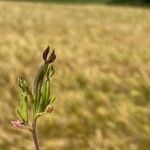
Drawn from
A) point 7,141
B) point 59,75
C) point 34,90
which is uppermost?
point 34,90

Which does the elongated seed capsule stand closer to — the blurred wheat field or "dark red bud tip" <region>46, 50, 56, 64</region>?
"dark red bud tip" <region>46, 50, 56, 64</region>

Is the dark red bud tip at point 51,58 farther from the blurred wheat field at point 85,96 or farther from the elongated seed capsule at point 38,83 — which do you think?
the blurred wheat field at point 85,96

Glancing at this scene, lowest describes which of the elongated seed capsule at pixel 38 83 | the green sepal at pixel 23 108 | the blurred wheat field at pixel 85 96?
the blurred wheat field at pixel 85 96

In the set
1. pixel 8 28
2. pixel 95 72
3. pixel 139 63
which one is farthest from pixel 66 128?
pixel 8 28

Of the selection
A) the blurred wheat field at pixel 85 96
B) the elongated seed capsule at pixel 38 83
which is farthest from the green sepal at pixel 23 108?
the blurred wheat field at pixel 85 96

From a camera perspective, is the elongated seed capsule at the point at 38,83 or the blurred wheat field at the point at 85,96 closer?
the elongated seed capsule at the point at 38,83

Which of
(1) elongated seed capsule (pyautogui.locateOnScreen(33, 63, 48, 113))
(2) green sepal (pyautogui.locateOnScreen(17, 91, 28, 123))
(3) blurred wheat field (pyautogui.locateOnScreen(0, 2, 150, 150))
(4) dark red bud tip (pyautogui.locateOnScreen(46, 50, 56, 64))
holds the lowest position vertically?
(3) blurred wheat field (pyautogui.locateOnScreen(0, 2, 150, 150))

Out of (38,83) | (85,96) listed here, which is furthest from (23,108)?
(85,96)

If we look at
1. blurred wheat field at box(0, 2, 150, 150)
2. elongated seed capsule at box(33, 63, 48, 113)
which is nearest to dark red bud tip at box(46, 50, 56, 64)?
elongated seed capsule at box(33, 63, 48, 113)

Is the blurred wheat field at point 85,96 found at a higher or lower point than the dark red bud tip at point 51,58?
Answer: lower

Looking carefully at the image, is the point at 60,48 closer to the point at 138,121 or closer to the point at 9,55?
the point at 9,55

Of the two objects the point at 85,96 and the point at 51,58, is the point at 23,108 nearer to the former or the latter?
the point at 51,58
